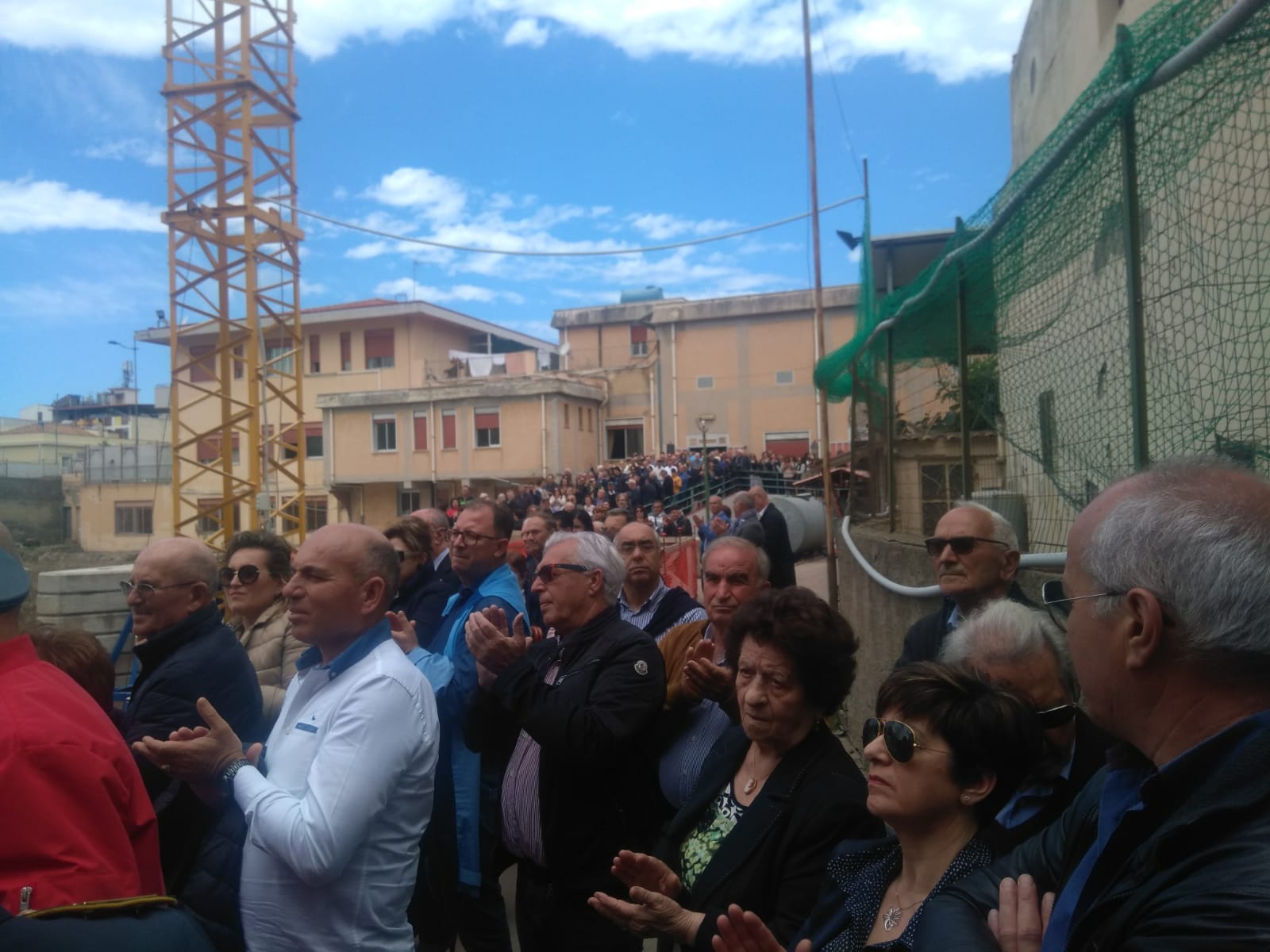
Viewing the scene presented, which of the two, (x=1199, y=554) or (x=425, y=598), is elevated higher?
(x=1199, y=554)

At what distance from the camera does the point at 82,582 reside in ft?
20.5

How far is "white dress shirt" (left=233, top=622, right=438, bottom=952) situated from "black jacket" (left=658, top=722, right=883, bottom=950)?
2.71 ft

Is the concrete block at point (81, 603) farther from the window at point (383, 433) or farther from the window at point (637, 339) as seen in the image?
the window at point (637, 339)

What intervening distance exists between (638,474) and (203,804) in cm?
2399

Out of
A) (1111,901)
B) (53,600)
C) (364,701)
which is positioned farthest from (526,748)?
(53,600)

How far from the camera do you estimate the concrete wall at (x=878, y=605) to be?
5395 mm

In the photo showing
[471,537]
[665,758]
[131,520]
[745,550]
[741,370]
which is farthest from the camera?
[741,370]

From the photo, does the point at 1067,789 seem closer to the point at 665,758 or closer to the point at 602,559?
the point at 665,758

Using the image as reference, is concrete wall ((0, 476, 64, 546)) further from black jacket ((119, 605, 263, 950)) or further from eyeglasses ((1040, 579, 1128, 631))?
eyeglasses ((1040, 579, 1128, 631))

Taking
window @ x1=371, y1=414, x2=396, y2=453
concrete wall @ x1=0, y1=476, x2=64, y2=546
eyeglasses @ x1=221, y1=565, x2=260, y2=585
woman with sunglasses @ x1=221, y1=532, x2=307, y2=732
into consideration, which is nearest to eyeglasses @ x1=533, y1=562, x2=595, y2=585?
woman with sunglasses @ x1=221, y1=532, x2=307, y2=732

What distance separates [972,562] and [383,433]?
118 feet

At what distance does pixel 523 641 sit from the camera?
3168 mm

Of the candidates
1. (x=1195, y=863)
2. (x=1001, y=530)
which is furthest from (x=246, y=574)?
(x=1195, y=863)

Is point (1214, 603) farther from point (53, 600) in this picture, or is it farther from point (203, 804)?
point (53, 600)
